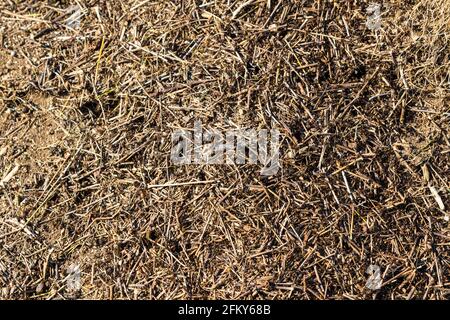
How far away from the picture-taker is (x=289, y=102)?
8.64 feet

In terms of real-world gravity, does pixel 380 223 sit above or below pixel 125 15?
below

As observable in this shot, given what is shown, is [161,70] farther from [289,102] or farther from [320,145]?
[320,145]

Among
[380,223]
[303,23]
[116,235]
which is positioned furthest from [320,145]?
[116,235]

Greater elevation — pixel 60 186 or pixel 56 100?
pixel 56 100

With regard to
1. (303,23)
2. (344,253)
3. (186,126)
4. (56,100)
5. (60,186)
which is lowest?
(344,253)

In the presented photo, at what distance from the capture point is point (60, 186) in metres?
2.69

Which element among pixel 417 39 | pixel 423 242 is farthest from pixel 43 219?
pixel 417 39

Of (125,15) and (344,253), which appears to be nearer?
(344,253)

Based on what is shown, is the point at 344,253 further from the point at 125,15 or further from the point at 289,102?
the point at 125,15

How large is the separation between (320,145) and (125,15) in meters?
1.23

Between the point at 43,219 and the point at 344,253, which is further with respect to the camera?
the point at 43,219

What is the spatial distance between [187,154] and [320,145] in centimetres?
65

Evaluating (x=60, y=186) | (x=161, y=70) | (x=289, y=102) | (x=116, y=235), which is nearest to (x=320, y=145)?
(x=289, y=102)

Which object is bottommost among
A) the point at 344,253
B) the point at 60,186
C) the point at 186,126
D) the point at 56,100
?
the point at 344,253
